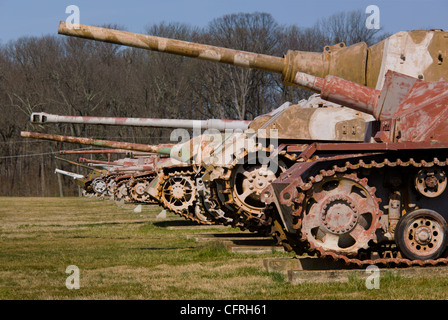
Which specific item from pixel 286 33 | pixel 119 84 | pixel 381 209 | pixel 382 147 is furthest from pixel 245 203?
pixel 119 84

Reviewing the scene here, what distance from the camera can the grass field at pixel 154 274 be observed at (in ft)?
30.5

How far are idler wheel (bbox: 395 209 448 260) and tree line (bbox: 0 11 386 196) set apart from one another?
145 ft

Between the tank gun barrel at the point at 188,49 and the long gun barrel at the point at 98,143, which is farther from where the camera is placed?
the long gun barrel at the point at 98,143

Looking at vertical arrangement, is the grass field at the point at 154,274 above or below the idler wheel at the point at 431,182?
below

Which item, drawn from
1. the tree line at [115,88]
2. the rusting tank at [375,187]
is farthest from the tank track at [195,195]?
the tree line at [115,88]

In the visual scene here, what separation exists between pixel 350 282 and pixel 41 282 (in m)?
4.21

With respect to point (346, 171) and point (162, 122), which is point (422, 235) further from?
point (162, 122)

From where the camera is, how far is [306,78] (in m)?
11.0

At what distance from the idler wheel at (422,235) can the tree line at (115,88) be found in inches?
1744

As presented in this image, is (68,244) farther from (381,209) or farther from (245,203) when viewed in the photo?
(381,209)

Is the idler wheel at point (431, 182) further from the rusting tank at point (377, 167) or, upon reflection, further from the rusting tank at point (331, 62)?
the rusting tank at point (331, 62)

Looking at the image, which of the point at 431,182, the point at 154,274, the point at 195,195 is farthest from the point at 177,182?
the point at 431,182

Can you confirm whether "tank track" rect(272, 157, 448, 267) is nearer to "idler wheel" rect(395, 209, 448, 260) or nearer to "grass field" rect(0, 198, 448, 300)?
"idler wheel" rect(395, 209, 448, 260)

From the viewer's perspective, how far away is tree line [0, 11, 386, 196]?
56.7 m
